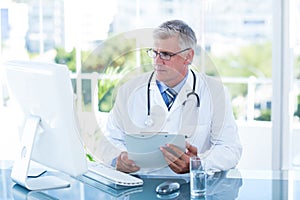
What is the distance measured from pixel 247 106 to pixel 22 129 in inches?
119

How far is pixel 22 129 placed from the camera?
1.94m

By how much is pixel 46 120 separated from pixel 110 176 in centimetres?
33

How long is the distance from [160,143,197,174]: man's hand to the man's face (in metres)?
0.32

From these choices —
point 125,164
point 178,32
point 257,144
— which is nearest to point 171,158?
point 125,164

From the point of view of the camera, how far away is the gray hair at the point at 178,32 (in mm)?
2156

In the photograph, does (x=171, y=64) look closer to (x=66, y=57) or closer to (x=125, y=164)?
(x=125, y=164)

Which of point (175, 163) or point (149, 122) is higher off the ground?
point (149, 122)

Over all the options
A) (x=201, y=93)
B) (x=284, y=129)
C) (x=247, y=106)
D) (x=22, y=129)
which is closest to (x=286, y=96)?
(x=284, y=129)

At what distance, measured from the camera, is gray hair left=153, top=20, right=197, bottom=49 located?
7.07 feet

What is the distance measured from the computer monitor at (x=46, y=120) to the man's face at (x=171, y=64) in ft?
1.78

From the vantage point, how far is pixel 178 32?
2168mm

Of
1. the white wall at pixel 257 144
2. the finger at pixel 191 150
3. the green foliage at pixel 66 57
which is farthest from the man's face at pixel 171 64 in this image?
the green foliage at pixel 66 57

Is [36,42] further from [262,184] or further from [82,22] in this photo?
[262,184]

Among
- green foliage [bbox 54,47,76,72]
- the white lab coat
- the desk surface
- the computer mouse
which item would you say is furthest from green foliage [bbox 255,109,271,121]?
the computer mouse
